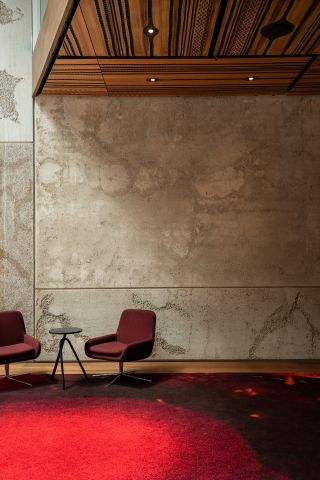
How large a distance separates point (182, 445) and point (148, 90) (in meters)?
4.84

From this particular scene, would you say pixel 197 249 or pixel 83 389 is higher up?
pixel 197 249

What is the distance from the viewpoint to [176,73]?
258 inches

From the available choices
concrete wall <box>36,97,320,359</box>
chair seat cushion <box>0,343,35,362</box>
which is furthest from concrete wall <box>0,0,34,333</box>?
chair seat cushion <box>0,343,35,362</box>

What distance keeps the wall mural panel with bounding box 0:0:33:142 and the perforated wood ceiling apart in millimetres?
473

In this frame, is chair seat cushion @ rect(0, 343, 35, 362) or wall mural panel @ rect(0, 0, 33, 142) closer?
chair seat cushion @ rect(0, 343, 35, 362)

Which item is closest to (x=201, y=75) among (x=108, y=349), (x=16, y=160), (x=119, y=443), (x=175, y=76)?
(x=175, y=76)

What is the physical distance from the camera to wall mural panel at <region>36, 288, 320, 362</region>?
749 centimetres

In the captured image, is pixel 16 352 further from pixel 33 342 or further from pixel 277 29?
pixel 277 29

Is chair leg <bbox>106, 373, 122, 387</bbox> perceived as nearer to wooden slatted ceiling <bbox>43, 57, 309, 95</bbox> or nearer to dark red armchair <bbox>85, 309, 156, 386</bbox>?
dark red armchair <bbox>85, 309, 156, 386</bbox>

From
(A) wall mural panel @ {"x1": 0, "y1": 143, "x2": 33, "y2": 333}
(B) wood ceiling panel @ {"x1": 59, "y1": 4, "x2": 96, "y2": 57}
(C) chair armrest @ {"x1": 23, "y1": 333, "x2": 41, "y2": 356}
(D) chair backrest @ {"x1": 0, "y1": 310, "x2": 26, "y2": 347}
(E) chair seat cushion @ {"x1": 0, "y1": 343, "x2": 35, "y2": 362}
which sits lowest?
(E) chair seat cushion @ {"x1": 0, "y1": 343, "x2": 35, "y2": 362}

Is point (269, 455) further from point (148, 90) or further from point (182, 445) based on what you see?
point (148, 90)

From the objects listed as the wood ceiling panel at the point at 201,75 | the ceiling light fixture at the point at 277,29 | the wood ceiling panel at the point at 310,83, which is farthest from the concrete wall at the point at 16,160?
the wood ceiling panel at the point at 310,83

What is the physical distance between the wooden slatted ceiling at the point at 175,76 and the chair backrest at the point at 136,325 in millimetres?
3078

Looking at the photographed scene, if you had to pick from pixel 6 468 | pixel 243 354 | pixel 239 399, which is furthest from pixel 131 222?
pixel 6 468
